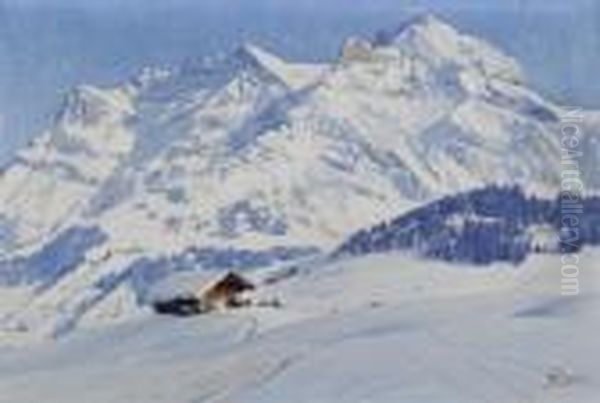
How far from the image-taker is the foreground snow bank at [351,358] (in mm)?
116000

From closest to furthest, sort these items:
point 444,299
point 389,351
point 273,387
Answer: point 273,387
point 389,351
point 444,299

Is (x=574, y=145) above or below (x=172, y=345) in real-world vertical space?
above

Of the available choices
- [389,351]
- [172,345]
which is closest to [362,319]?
[172,345]

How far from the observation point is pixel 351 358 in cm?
12975

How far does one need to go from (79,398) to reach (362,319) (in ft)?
139

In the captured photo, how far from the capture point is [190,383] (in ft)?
435

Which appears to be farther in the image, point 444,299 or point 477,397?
point 444,299

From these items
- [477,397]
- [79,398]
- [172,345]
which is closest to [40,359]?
[172,345]

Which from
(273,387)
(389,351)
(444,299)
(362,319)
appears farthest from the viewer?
(444,299)

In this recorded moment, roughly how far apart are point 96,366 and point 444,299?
42.4 meters

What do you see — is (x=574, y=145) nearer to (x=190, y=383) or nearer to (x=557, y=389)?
(x=557, y=389)

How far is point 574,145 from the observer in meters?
114

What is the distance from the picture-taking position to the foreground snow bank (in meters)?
116

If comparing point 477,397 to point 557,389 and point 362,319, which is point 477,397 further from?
point 362,319
